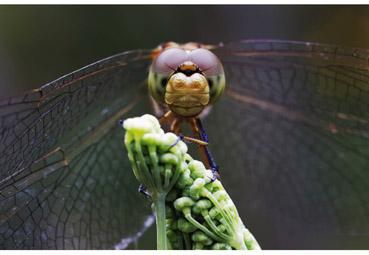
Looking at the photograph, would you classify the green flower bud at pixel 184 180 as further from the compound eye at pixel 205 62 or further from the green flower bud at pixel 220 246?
the compound eye at pixel 205 62

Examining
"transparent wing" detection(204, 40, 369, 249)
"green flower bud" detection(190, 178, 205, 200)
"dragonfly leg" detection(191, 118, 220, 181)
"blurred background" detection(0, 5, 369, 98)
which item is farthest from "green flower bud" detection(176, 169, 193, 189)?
"blurred background" detection(0, 5, 369, 98)

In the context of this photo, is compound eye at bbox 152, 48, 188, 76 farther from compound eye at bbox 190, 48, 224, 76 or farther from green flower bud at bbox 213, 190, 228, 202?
green flower bud at bbox 213, 190, 228, 202

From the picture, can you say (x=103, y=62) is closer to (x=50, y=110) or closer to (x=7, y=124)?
(x=50, y=110)

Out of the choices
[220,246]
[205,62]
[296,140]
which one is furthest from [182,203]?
[296,140]

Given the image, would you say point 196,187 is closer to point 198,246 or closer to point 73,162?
point 198,246

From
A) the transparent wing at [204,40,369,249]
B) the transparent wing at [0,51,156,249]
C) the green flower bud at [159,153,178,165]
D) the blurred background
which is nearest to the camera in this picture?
the green flower bud at [159,153,178,165]

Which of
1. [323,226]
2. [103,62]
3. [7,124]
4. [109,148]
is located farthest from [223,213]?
[323,226]

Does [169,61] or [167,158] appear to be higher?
[169,61]
